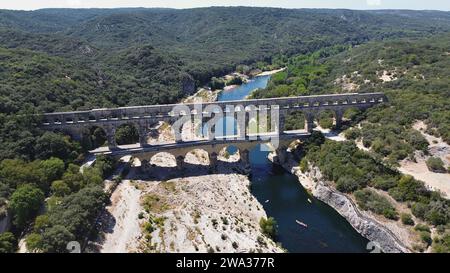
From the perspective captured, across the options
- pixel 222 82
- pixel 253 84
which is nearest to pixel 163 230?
pixel 222 82

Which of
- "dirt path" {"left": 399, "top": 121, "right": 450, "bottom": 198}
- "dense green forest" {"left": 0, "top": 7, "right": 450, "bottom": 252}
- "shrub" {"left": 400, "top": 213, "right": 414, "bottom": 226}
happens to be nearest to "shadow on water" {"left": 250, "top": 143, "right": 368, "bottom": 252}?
"shrub" {"left": 400, "top": 213, "right": 414, "bottom": 226}

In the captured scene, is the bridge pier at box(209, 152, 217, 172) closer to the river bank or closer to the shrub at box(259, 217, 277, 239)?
the river bank

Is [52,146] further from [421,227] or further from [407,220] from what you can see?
[421,227]

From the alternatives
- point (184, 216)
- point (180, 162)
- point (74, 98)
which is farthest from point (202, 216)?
point (74, 98)

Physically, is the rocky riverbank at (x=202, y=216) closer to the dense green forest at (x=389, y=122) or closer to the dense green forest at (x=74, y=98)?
the dense green forest at (x=74, y=98)
